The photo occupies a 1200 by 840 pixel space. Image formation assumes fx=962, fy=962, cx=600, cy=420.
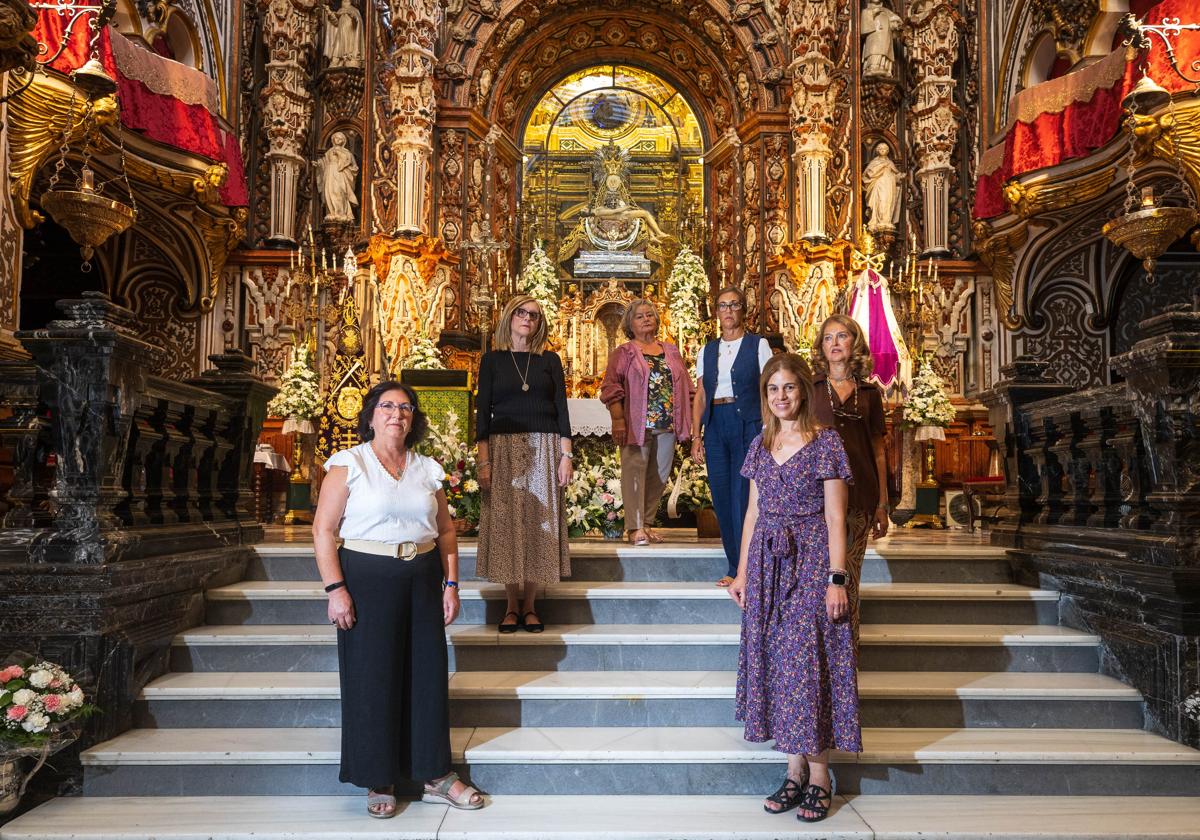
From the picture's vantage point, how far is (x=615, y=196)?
47.1 feet

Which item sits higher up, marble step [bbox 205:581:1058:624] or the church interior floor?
marble step [bbox 205:581:1058:624]

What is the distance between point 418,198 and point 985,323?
742 centimetres

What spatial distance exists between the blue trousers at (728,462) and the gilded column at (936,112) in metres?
8.05

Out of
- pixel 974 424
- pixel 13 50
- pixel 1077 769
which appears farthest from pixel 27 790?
pixel 974 424

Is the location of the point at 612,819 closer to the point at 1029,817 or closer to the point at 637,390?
the point at 1029,817

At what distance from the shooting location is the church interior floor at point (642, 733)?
3.73m

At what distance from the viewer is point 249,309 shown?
1241 centimetres

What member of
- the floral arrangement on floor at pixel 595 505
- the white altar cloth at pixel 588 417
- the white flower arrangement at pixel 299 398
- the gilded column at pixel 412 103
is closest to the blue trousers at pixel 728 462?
the floral arrangement on floor at pixel 595 505

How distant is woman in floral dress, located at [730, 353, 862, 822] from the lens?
12.1 ft

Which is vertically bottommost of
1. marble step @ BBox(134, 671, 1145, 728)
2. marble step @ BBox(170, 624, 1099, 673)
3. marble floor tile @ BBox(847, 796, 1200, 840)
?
marble floor tile @ BBox(847, 796, 1200, 840)

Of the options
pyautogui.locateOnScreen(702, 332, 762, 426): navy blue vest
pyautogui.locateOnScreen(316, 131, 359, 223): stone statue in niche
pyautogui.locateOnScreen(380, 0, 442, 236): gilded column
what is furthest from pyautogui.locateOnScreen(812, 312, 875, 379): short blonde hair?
pyautogui.locateOnScreen(316, 131, 359, 223): stone statue in niche

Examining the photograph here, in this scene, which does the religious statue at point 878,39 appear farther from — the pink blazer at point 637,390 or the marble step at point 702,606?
the marble step at point 702,606

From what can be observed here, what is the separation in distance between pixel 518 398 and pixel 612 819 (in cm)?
213

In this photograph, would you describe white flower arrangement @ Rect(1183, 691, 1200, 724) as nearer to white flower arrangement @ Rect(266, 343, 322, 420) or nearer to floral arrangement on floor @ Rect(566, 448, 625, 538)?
floral arrangement on floor @ Rect(566, 448, 625, 538)
